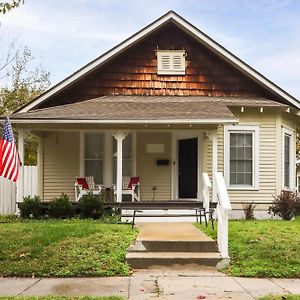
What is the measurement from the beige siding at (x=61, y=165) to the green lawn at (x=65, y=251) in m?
5.85

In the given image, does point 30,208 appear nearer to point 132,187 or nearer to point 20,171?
point 20,171

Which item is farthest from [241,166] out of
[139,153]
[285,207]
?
[139,153]

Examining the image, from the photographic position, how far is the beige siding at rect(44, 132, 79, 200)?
1773 cm

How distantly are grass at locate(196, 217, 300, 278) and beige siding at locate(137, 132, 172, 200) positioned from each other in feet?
18.5

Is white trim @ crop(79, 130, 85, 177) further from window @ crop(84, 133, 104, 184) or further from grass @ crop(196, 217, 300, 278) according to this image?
grass @ crop(196, 217, 300, 278)

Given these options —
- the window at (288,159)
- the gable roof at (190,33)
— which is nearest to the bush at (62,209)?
the gable roof at (190,33)

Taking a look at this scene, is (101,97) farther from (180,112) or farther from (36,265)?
(36,265)

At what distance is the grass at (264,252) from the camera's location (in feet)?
28.5

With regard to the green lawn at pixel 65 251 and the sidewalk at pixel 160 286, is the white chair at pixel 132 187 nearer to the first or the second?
the green lawn at pixel 65 251

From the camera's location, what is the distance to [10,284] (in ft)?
26.2

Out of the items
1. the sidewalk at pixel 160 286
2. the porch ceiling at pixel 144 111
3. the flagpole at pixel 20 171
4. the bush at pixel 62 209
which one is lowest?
the sidewalk at pixel 160 286

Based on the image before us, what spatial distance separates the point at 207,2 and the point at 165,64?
8.18ft

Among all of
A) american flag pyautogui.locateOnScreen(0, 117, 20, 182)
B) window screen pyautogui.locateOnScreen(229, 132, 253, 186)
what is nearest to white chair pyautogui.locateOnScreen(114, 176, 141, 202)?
window screen pyautogui.locateOnScreen(229, 132, 253, 186)

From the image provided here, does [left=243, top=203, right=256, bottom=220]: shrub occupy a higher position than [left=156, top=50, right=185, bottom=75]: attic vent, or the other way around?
[left=156, top=50, right=185, bottom=75]: attic vent
